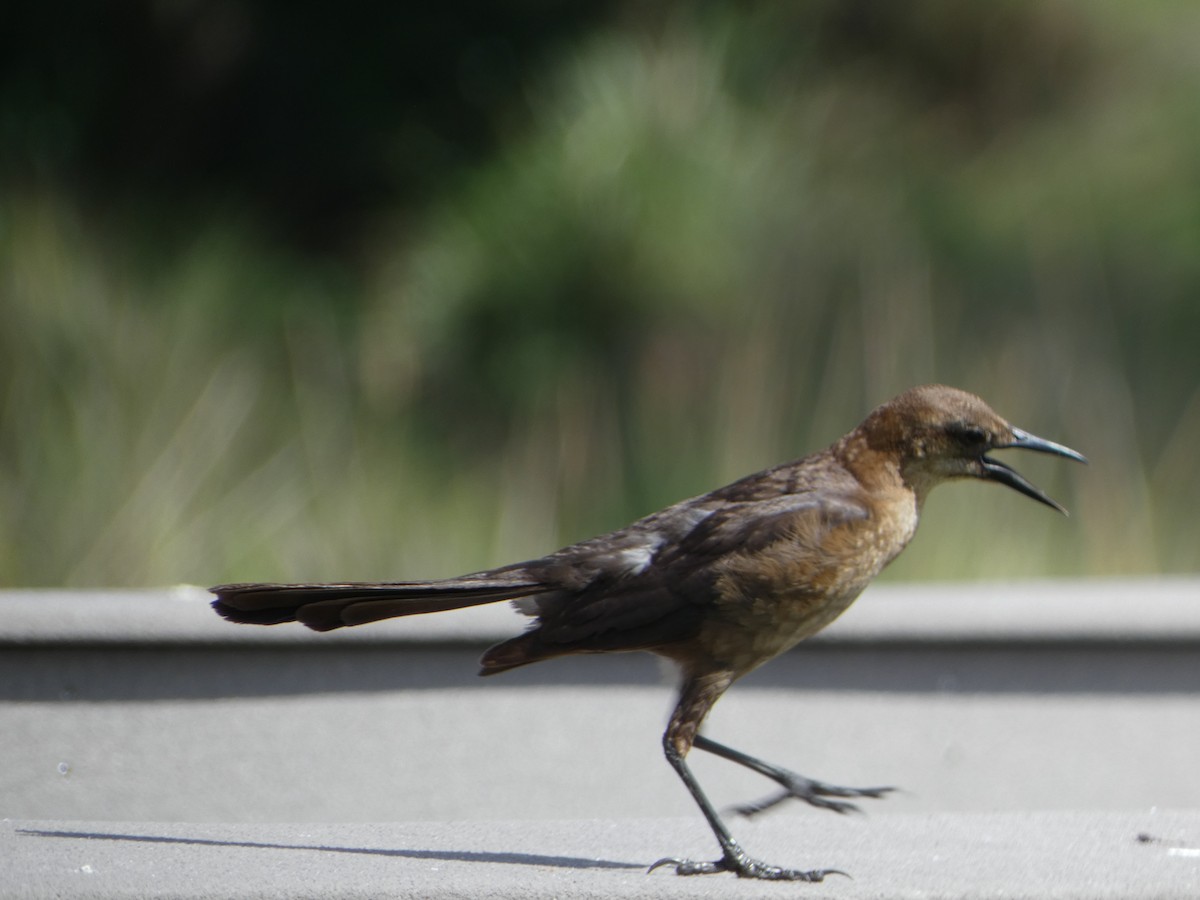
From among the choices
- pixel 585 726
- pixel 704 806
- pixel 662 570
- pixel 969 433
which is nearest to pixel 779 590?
pixel 662 570

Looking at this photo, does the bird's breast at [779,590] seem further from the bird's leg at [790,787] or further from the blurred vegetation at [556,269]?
the blurred vegetation at [556,269]

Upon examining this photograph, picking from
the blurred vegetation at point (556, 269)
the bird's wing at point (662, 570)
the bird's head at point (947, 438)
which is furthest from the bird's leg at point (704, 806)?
the blurred vegetation at point (556, 269)

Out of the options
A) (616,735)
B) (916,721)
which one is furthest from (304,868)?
(916,721)

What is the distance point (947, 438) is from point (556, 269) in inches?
187

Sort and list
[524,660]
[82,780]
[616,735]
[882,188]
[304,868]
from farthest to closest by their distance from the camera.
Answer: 1. [882,188]
2. [616,735]
3. [82,780]
4. [524,660]
5. [304,868]

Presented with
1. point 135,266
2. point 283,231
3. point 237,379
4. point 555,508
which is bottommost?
point 555,508

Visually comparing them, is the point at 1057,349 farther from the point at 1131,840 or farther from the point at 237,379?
the point at 1131,840

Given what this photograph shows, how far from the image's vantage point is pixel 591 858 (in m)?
2.71

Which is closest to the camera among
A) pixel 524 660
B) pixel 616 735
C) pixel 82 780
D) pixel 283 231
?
pixel 524 660

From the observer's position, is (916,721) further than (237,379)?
No

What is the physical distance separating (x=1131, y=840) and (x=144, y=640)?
216 cm

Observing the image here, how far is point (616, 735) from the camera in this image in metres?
3.89

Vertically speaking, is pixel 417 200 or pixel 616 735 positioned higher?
pixel 417 200

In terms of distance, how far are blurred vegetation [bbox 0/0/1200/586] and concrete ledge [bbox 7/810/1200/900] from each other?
2.35 meters
